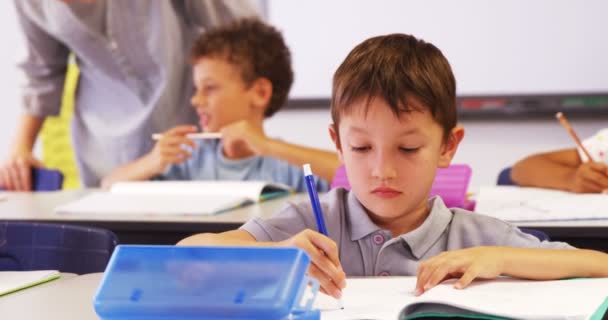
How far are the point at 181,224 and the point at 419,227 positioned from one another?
29.9 inches

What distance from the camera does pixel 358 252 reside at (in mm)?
1351

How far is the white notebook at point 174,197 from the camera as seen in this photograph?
6.94 ft

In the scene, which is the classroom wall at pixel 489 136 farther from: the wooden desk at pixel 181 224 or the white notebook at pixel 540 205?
the wooden desk at pixel 181 224

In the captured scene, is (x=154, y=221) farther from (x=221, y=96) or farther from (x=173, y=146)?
(x=221, y=96)

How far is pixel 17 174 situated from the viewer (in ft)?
9.16

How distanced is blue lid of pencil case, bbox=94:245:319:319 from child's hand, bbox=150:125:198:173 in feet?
5.23

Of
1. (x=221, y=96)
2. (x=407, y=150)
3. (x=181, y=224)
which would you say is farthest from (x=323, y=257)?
(x=221, y=96)

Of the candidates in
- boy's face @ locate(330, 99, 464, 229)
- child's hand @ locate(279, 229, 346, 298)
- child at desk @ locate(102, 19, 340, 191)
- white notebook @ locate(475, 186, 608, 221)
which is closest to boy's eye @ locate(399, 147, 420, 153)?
boy's face @ locate(330, 99, 464, 229)

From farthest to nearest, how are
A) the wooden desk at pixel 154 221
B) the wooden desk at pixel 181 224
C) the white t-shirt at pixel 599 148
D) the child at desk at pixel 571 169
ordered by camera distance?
1. the white t-shirt at pixel 599 148
2. the child at desk at pixel 571 169
3. the wooden desk at pixel 154 221
4. the wooden desk at pixel 181 224

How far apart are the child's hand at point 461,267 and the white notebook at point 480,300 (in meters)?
0.01

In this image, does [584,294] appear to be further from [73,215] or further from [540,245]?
[73,215]

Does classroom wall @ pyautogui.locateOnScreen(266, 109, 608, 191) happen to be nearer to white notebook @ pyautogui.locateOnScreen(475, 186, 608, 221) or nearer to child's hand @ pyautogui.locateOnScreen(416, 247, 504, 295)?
white notebook @ pyautogui.locateOnScreen(475, 186, 608, 221)

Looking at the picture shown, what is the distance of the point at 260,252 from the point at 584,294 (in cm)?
41

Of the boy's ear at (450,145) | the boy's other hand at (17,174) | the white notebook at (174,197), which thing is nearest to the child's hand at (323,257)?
the boy's ear at (450,145)
